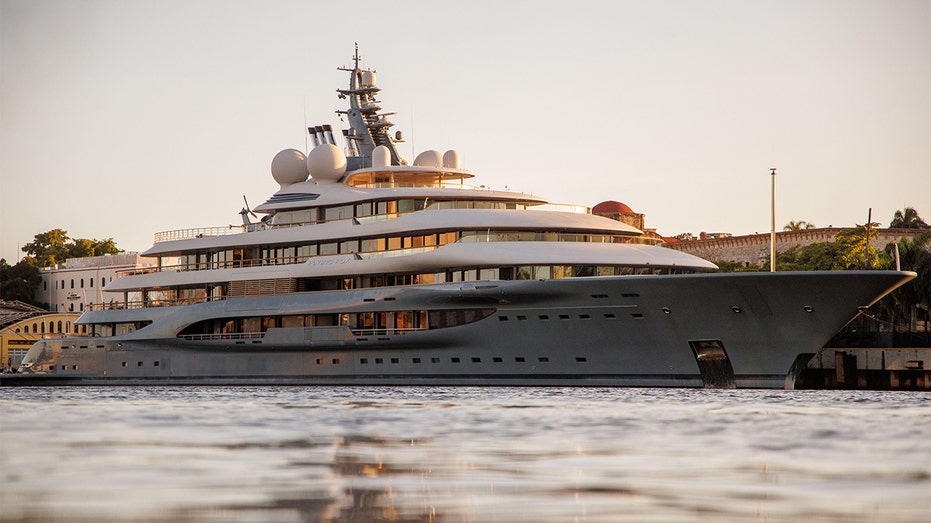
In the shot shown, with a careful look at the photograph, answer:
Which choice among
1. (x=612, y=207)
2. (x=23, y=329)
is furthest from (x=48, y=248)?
(x=612, y=207)

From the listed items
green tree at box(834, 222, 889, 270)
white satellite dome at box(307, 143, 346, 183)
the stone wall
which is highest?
white satellite dome at box(307, 143, 346, 183)

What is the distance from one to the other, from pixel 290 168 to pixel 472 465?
118ft

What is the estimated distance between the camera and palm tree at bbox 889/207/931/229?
96.0m

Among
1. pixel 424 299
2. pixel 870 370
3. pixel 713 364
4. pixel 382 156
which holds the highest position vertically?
pixel 382 156

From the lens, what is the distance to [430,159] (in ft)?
155

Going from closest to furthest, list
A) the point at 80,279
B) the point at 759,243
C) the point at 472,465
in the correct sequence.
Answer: the point at 472,465 < the point at 759,243 < the point at 80,279

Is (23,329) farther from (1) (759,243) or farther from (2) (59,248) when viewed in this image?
(1) (759,243)

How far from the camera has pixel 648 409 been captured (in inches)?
910

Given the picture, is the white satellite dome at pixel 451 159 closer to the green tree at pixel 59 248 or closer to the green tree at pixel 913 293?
the green tree at pixel 913 293

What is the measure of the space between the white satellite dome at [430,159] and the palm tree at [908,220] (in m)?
59.0

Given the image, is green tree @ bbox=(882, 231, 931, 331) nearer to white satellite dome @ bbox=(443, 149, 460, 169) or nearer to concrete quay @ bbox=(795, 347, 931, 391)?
concrete quay @ bbox=(795, 347, 931, 391)

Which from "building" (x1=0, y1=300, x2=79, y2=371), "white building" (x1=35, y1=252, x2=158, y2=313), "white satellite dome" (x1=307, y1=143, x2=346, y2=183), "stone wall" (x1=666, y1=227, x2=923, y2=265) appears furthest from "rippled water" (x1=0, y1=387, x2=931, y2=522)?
"white building" (x1=35, y1=252, x2=158, y2=313)

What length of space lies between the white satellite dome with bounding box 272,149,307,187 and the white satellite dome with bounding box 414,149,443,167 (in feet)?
14.8

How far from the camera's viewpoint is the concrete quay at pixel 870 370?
43.1 m
